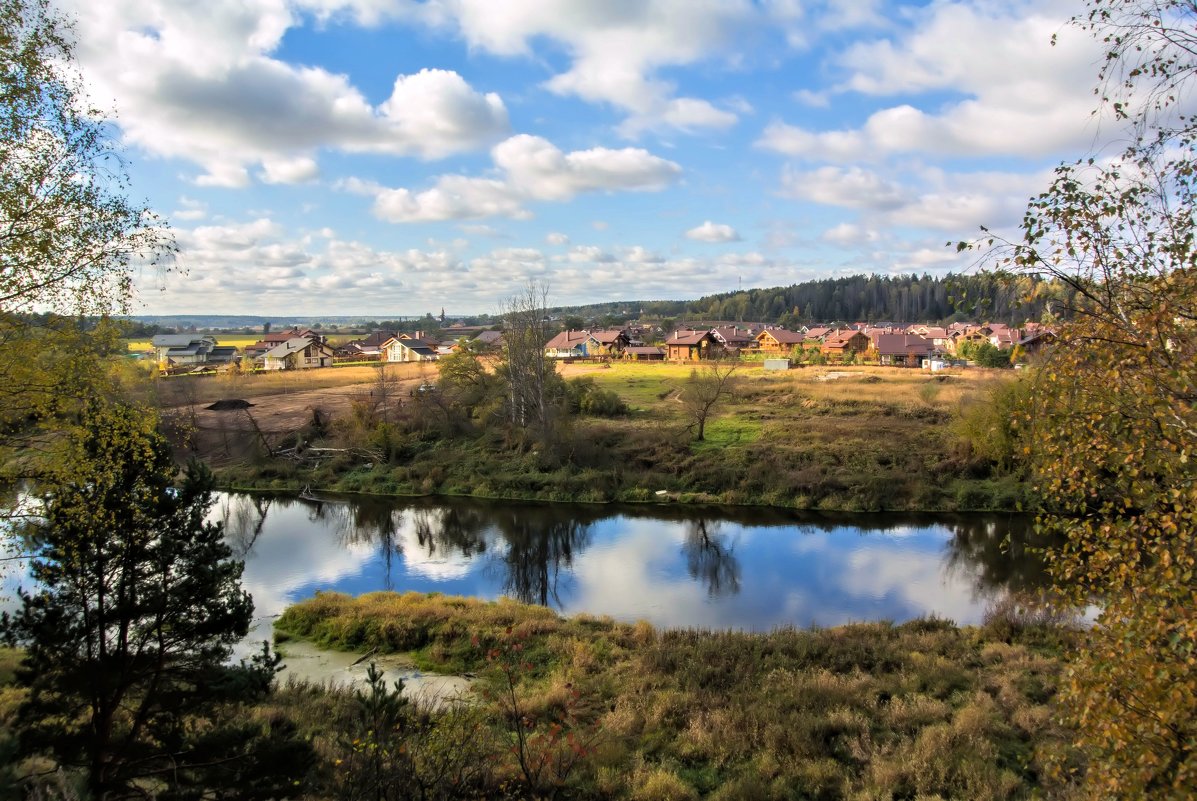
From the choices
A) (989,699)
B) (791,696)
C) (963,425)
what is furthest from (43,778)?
(963,425)

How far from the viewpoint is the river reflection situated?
1758cm

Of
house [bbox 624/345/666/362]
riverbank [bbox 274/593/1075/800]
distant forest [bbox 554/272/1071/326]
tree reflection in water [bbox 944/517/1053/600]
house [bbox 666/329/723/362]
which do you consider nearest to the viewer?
riverbank [bbox 274/593/1075/800]

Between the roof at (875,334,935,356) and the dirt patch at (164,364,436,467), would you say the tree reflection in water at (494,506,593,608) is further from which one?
the roof at (875,334,935,356)

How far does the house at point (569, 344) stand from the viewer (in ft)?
285

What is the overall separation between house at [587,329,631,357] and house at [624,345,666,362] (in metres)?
2.06

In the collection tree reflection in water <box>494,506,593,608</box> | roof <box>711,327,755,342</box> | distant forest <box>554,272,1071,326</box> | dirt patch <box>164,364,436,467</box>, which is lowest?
tree reflection in water <box>494,506,593,608</box>

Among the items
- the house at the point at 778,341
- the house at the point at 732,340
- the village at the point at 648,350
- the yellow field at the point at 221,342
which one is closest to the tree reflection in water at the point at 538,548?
the yellow field at the point at 221,342

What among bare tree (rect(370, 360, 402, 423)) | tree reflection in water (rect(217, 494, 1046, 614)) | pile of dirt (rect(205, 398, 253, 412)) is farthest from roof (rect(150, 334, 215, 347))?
tree reflection in water (rect(217, 494, 1046, 614))

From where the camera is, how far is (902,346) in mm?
67500

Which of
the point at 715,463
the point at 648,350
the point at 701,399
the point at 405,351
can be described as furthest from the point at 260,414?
the point at 648,350

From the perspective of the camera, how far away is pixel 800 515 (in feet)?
87.1

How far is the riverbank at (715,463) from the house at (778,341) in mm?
39128

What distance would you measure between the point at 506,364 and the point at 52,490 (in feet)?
98.2

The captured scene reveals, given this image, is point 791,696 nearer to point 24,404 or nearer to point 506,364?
point 24,404
